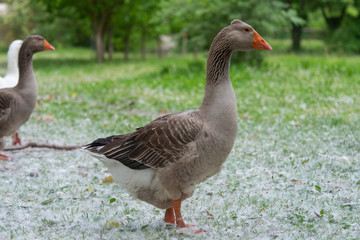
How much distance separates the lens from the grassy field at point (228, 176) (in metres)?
4.37

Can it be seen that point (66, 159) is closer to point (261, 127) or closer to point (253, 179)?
point (253, 179)

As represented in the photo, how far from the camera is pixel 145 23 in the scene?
3103cm

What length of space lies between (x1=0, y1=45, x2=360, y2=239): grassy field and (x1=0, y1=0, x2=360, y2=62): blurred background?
15.4 ft

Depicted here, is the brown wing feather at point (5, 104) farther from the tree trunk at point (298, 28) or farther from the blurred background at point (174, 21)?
the tree trunk at point (298, 28)

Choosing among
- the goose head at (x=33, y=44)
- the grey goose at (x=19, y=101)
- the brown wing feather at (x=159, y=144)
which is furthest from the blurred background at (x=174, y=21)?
the brown wing feather at (x=159, y=144)

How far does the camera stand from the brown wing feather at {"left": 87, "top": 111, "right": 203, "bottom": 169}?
3988 millimetres

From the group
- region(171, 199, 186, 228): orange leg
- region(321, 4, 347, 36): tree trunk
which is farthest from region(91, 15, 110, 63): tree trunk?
region(171, 199, 186, 228): orange leg

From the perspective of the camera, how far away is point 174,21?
2488cm

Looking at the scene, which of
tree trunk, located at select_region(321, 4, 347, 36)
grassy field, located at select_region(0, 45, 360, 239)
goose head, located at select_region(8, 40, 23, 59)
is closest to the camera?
A: grassy field, located at select_region(0, 45, 360, 239)

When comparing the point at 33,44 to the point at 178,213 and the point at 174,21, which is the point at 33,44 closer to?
the point at 178,213

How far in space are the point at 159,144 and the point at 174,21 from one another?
21.7m

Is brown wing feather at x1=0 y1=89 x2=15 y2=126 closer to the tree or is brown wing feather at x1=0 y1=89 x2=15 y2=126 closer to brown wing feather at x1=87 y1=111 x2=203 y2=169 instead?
brown wing feather at x1=87 y1=111 x2=203 y2=169

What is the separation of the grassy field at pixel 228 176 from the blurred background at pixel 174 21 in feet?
15.4

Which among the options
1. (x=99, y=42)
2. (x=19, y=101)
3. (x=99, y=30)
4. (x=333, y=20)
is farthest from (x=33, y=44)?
(x=333, y=20)
